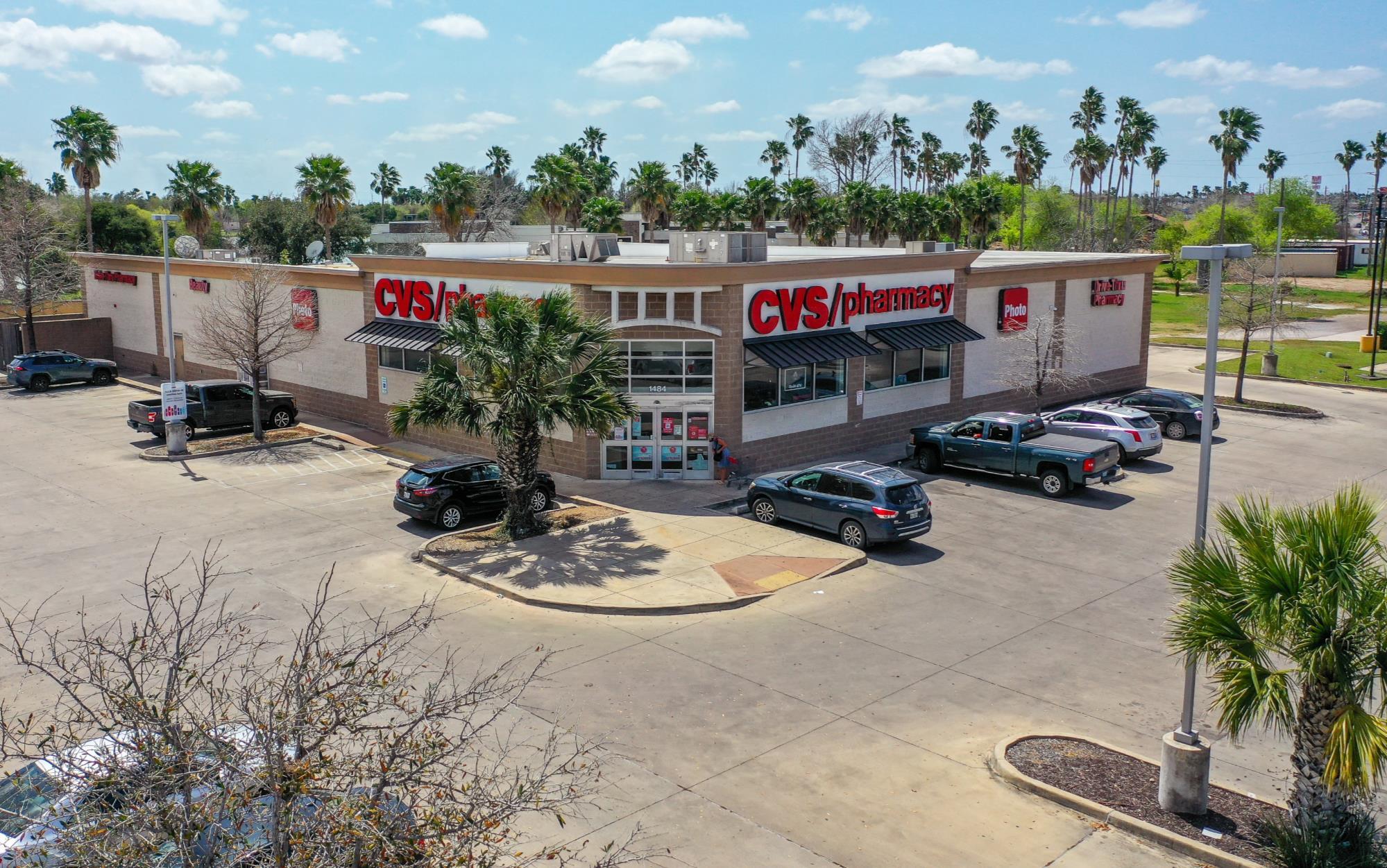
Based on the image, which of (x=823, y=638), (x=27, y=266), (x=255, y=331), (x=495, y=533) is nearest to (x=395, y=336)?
(x=255, y=331)

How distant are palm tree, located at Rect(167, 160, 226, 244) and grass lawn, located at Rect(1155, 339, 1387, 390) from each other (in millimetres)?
49684

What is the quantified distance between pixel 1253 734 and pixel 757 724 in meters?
6.67

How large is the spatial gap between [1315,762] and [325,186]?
48477mm

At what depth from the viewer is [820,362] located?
31016 millimetres

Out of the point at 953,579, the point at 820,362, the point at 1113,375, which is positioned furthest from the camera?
the point at 1113,375

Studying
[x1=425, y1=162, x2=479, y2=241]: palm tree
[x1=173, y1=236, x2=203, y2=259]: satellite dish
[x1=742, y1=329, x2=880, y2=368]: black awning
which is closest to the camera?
[x1=742, y1=329, x2=880, y2=368]: black awning

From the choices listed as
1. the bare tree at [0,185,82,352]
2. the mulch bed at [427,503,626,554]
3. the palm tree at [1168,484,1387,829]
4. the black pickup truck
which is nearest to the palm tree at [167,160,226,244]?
the bare tree at [0,185,82,352]

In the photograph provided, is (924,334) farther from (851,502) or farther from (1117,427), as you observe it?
(851,502)

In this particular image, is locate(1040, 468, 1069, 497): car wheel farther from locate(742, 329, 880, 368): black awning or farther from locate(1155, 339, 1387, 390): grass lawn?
locate(1155, 339, 1387, 390): grass lawn

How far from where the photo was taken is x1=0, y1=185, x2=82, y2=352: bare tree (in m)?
48.8

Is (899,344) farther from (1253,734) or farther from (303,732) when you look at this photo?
(303,732)

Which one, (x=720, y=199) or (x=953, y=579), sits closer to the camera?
(x=953, y=579)

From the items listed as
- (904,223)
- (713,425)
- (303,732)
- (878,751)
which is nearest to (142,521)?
(713,425)

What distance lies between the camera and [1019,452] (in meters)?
28.8
